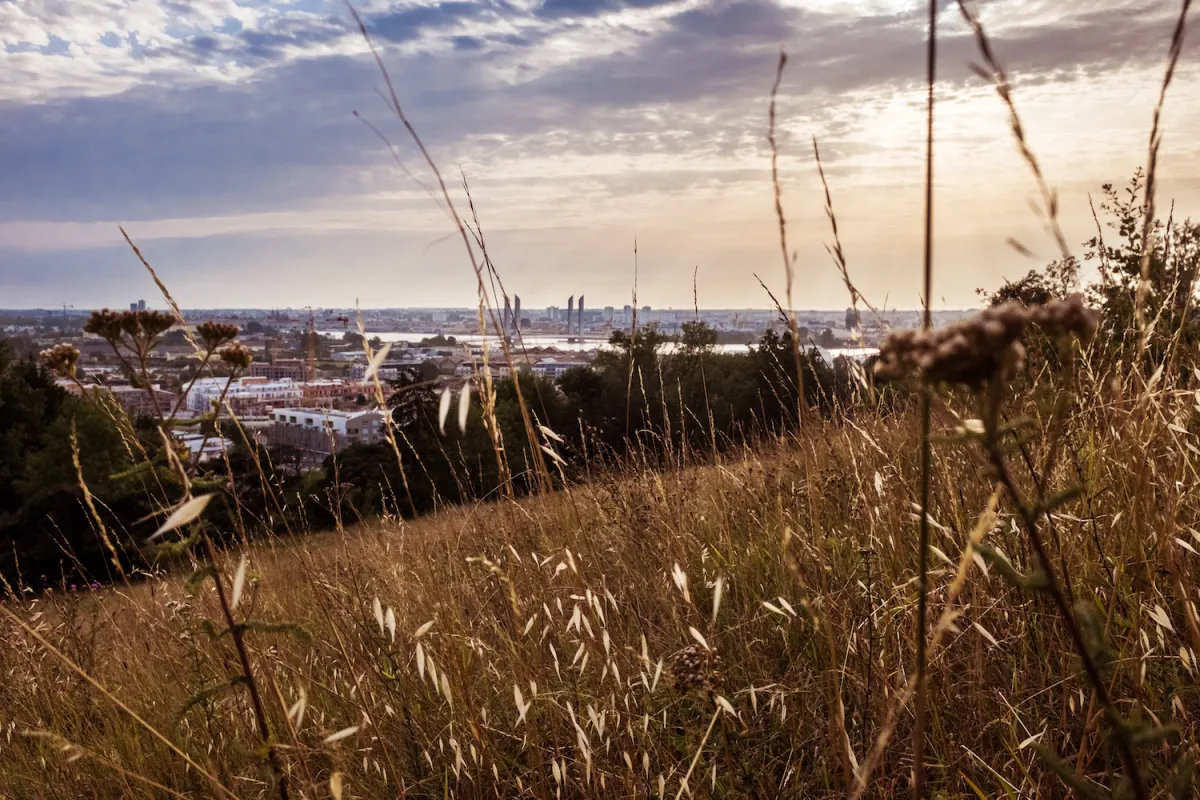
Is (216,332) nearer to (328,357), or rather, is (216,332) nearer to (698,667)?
(328,357)

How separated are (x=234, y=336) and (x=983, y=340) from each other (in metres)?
1.63

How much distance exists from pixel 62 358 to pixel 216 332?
0.34 meters

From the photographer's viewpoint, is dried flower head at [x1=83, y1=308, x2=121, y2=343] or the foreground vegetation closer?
the foreground vegetation

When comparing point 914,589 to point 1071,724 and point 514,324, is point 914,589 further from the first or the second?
point 514,324

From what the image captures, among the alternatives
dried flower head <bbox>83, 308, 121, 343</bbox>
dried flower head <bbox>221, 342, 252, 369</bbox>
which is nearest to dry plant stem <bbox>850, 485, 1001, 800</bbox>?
dried flower head <bbox>221, 342, 252, 369</bbox>

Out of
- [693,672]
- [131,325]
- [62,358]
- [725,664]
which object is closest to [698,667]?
[693,672]

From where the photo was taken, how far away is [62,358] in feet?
5.57

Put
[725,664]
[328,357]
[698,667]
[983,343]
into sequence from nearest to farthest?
[983,343] → [698,667] → [725,664] → [328,357]

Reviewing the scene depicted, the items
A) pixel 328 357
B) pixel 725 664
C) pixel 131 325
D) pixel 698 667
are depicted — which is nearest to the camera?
pixel 698 667

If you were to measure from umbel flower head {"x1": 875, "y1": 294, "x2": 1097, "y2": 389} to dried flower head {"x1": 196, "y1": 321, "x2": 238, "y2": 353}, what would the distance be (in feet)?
5.03

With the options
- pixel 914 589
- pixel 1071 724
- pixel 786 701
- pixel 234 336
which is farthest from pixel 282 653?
pixel 1071 724

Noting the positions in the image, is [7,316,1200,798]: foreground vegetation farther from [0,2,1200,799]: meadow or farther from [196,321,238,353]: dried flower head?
[196,321,238,353]: dried flower head

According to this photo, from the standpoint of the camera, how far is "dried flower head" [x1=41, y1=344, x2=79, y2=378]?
169cm

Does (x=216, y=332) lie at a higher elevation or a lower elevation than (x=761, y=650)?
higher
